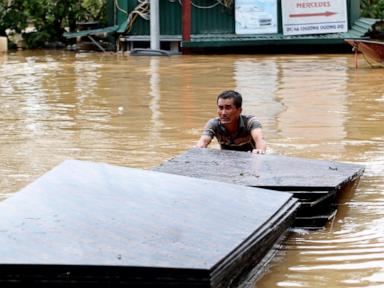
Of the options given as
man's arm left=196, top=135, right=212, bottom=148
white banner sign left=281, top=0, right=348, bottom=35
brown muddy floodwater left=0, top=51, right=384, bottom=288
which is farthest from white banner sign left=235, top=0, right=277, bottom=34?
man's arm left=196, top=135, right=212, bottom=148

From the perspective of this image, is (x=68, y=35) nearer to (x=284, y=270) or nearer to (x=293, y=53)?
(x=293, y=53)

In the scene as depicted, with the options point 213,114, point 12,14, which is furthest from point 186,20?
point 213,114

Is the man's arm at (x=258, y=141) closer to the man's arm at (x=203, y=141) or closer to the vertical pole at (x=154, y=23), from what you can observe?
the man's arm at (x=203, y=141)

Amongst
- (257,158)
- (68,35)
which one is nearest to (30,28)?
(68,35)

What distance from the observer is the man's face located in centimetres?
778

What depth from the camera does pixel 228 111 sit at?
782cm

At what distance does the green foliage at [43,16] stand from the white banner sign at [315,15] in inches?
272

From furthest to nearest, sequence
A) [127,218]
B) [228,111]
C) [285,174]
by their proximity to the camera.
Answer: [228,111]
[285,174]
[127,218]

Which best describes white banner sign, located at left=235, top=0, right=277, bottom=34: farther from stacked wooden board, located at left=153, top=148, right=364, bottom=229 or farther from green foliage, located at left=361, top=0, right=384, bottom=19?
stacked wooden board, located at left=153, top=148, right=364, bottom=229

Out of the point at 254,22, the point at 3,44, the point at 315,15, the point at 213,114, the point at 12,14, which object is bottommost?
the point at 213,114

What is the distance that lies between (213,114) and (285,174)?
605 centimetres

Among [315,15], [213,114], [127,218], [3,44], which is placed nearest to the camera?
[127,218]

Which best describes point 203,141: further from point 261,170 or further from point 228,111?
point 261,170

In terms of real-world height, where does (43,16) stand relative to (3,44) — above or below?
above
